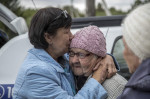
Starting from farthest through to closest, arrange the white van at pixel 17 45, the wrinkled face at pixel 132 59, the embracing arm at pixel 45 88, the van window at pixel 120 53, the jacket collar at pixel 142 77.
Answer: the van window at pixel 120 53 → the white van at pixel 17 45 → the embracing arm at pixel 45 88 → the wrinkled face at pixel 132 59 → the jacket collar at pixel 142 77

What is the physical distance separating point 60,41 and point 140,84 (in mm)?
864

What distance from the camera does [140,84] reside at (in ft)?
4.48

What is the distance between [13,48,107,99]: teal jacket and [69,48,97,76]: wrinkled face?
160 mm

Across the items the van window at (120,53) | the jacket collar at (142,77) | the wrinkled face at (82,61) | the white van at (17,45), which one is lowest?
the van window at (120,53)

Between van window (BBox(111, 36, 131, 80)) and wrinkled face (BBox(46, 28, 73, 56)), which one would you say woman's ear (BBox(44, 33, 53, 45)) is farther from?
van window (BBox(111, 36, 131, 80))

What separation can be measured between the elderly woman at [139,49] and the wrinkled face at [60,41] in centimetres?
67

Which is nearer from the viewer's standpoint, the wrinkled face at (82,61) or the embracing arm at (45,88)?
the embracing arm at (45,88)

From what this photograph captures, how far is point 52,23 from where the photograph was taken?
1.97 m

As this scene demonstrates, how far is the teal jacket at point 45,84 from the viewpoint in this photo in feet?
6.01

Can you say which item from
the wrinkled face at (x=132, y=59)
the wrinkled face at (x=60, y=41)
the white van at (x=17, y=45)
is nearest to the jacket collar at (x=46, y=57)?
the wrinkled face at (x=60, y=41)

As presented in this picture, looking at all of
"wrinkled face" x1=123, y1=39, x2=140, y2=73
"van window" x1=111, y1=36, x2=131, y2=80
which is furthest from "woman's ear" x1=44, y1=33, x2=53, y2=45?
"van window" x1=111, y1=36, x2=131, y2=80

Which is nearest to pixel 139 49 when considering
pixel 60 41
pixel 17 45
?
pixel 60 41

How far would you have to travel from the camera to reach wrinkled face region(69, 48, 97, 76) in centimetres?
205

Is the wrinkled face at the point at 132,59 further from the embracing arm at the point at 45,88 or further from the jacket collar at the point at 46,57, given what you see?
the jacket collar at the point at 46,57
